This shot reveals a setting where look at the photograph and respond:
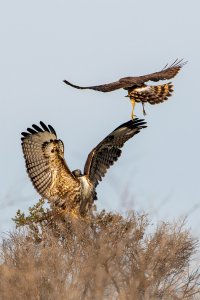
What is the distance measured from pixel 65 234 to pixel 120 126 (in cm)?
374

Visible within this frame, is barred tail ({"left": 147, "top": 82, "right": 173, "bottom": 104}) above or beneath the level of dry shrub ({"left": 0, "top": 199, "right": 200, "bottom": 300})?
above

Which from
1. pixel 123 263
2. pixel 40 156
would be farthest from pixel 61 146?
pixel 123 263

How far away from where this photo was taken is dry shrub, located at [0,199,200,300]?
21.0m

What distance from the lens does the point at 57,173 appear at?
26812 mm

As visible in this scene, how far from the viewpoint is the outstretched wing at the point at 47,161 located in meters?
26.7

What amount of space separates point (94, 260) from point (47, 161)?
19.4 ft

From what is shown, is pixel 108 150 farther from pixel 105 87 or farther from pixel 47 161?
pixel 105 87

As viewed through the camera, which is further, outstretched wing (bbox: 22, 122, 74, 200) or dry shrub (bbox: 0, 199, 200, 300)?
outstretched wing (bbox: 22, 122, 74, 200)

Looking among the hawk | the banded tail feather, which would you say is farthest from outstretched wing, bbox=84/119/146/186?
the banded tail feather

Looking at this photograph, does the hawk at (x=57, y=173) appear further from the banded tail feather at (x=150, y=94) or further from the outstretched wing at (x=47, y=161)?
the banded tail feather at (x=150, y=94)

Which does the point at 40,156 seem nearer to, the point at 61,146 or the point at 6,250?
the point at 61,146

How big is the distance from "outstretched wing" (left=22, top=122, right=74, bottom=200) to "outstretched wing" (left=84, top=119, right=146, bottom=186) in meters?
0.44

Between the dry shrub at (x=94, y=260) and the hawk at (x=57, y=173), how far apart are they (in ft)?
2.75

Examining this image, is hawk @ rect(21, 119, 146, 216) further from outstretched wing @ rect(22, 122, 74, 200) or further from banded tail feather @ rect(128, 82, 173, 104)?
banded tail feather @ rect(128, 82, 173, 104)
